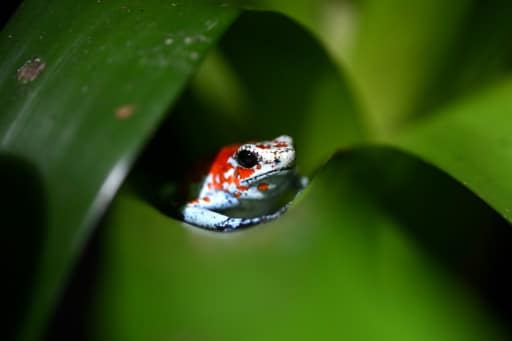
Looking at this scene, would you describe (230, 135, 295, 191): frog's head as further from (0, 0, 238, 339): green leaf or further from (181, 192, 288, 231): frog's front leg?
(0, 0, 238, 339): green leaf

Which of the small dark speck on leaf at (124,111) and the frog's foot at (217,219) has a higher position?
the small dark speck on leaf at (124,111)

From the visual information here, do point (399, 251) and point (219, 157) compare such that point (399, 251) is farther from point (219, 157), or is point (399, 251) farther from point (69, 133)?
point (69, 133)

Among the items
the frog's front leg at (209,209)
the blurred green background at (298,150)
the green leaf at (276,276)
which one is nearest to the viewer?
the blurred green background at (298,150)

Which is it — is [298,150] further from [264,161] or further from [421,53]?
[421,53]

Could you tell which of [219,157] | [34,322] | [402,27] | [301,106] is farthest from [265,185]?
[34,322]

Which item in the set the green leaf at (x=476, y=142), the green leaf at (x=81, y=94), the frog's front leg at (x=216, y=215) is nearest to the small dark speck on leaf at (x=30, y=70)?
the green leaf at (x=81, y=94)

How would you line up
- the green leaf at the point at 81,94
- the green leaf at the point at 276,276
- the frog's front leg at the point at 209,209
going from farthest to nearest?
the frog's front leg at the point at 209,209 < the green leaf at the point at 276,276 < the green leaf at the point at 81,94

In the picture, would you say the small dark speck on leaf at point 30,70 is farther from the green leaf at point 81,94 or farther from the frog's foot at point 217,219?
the frog's foot at point 217,219
